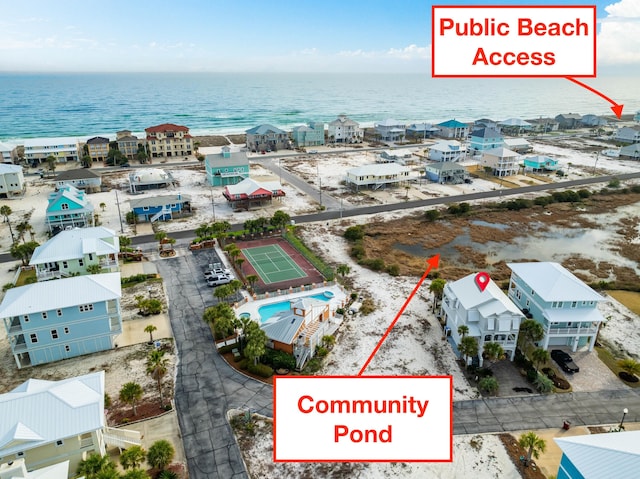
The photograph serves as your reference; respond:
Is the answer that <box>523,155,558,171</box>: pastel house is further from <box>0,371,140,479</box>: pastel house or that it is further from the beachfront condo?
the beachfront condo

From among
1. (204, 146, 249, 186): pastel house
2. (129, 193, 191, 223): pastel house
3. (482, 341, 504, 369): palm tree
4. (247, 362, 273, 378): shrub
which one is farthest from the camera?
(204, 146, 249, 186): pastel house

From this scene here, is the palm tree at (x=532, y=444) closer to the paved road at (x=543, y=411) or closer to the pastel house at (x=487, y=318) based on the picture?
the paved road at (x=543, y=411)

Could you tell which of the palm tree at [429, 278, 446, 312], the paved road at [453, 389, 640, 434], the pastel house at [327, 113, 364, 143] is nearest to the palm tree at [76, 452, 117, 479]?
the paved road at [453, 389, 640, 434]

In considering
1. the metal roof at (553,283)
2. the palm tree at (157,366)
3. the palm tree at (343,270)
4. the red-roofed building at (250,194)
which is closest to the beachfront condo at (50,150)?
the red-roofed building at (250,194)

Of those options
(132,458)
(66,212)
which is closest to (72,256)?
(66,212)

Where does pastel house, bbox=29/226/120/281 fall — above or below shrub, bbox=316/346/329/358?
above

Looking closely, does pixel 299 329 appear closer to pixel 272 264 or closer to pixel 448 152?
pixel 272 264
